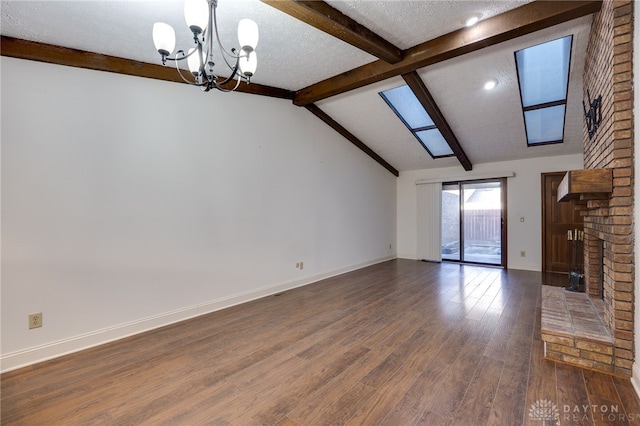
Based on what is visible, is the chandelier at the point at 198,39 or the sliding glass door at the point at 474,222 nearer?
the chandelier at the point at 198,39

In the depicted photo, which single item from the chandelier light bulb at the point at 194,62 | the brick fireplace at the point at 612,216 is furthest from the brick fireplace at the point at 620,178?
the chandelier light bulb at the point at 194,62

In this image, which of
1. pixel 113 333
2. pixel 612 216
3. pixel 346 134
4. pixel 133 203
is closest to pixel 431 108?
pixel 346 134

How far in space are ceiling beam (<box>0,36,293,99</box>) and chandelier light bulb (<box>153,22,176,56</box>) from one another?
1.19 m

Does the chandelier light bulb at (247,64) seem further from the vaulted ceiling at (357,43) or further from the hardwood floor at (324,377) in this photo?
the hardwood floor at (324,377)

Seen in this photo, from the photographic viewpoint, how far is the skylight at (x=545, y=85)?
3062 mm

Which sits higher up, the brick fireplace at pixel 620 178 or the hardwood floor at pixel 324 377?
the brick fireplace at pixel 620 178

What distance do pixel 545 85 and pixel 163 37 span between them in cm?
429

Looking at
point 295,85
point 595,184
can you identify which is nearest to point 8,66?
point 295,85

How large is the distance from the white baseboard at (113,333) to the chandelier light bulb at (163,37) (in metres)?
2.36

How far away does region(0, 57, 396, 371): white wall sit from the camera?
2137 mm

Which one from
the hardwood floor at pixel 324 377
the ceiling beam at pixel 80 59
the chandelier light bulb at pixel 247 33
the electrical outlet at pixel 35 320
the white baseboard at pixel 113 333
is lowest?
the hardwood floor at pixel 324 377

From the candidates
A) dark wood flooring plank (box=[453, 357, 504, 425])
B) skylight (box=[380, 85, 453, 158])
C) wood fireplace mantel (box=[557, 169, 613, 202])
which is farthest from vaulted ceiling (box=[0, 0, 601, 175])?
dark wood flooring plank (box=[453, 357, 504, 425])

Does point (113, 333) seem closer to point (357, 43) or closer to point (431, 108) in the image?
point (357, 43)

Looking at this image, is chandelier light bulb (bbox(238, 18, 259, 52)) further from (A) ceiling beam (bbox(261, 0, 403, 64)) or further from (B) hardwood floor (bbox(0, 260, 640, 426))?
(B) hardwood floor (bbox(0, 260, 640, 426))
